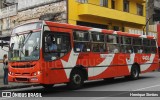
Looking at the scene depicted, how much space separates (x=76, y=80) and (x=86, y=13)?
15864 millimetres

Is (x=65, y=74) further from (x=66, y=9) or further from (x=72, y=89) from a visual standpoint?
(x=66, y=9)

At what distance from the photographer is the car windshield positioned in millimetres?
13648

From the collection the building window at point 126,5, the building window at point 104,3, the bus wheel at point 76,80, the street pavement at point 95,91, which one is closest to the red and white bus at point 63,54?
the bus wheel at point 76,80

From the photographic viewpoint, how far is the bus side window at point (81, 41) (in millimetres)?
15414

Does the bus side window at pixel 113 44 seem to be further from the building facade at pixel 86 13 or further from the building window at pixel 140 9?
the building window at pixel 140 9

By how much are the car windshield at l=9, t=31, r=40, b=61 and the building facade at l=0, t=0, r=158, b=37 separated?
1596 centimetres

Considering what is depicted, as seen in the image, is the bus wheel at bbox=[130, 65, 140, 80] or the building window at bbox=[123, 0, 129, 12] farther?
the building window at bbox=[123, 0, 129, 12]

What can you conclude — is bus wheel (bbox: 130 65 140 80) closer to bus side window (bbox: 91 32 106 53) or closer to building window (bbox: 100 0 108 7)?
bus side window (bbox: 91 32 106 53)

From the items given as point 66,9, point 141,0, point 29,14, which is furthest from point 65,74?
point 141,0

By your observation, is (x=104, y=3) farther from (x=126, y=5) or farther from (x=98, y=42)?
(x=98, y=42)

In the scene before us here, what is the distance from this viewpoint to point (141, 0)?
132ft

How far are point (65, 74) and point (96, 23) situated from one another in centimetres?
1928

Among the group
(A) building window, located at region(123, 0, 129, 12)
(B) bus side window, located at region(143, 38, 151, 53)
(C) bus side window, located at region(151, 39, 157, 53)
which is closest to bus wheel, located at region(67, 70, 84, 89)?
(B) bus side window, located at region(143, 38, 151, 53)

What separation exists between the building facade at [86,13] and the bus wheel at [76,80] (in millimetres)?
15132
